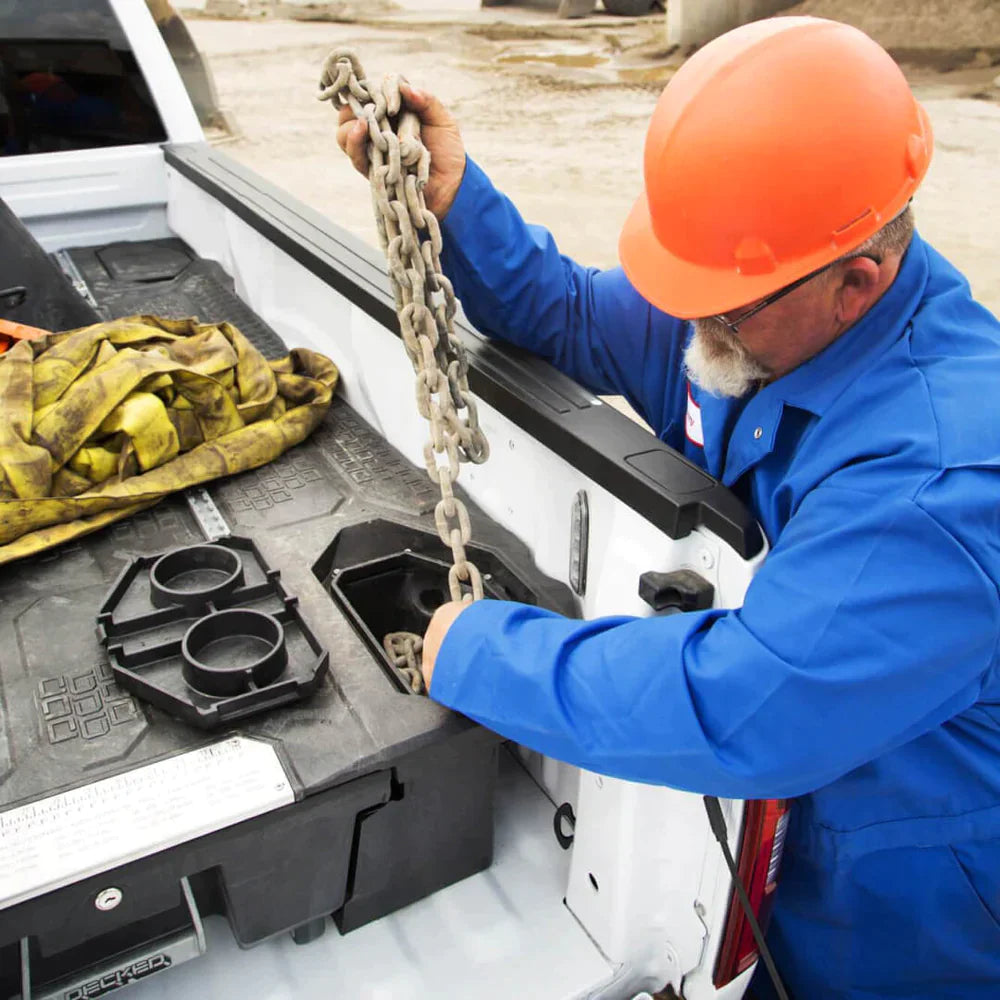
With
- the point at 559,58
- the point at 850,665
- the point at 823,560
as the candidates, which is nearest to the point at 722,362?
the point at 823,560

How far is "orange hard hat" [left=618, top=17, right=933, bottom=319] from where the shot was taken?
4.06ft

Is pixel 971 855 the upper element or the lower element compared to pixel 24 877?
lower

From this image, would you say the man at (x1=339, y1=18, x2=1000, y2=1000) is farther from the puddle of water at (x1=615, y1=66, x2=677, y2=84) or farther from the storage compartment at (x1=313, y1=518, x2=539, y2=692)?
the puddle of water at (x1=615, y1=66, x2=677, y2=84)

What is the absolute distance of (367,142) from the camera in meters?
1.58

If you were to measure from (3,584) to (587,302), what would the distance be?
1.21m

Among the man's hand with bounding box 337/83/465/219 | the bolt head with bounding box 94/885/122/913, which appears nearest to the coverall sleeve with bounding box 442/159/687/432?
the man's hand with bounding box 337/83/465/219

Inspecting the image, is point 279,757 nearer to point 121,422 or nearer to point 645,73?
point 121,422

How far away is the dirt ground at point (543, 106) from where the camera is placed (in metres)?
8.27

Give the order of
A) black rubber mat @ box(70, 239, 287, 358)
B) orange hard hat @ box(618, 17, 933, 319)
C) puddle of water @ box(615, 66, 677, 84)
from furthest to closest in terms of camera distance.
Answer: puddle of water @ box(615, 66, 677, 84) → black rubber mat @ box(70, 239, 287, 358) → orange hard hat @ box(618, 17, 933, 319)

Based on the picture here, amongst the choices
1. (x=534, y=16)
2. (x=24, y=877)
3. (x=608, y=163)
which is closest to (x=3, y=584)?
(x=24, y=877)

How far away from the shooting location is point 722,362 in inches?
58.2

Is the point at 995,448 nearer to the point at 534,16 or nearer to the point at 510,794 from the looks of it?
the point at 510,794

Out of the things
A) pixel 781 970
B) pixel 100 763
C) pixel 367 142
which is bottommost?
pixel 781 970

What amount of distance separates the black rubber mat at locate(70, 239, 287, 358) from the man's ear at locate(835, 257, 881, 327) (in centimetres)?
177
